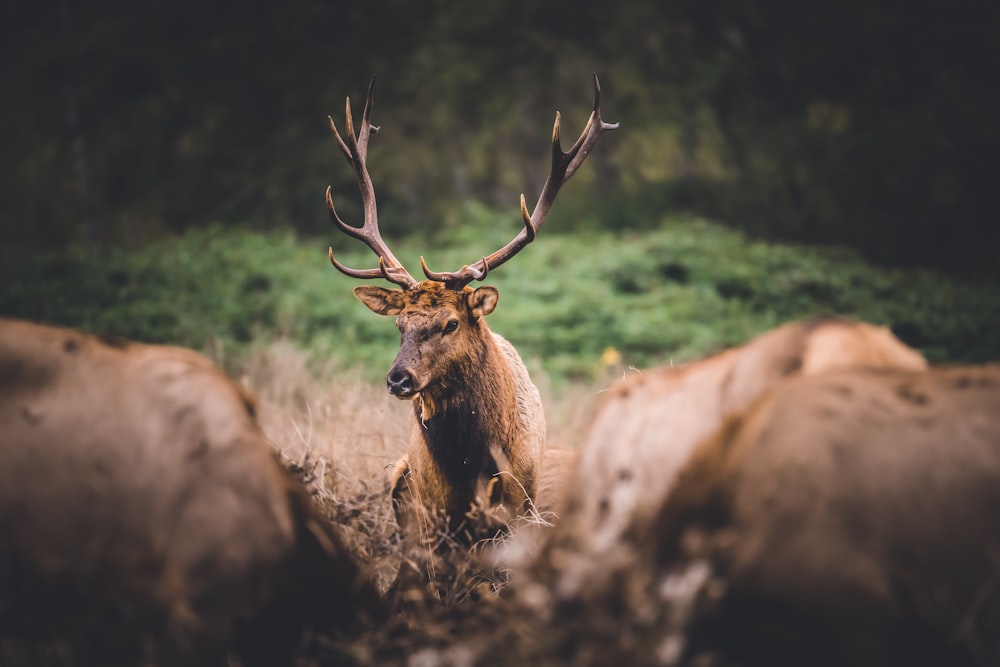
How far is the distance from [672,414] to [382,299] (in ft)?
9.75

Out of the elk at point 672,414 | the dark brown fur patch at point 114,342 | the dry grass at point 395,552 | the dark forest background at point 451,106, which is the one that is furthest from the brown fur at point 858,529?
the dark forest background at point 451,106

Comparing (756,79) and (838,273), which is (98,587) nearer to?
(838,273)

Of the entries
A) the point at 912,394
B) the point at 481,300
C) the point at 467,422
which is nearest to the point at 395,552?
the point at 467,422

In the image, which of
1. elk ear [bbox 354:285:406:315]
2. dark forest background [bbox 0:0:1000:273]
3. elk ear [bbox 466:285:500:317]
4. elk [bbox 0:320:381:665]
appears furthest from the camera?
dark forest background [bbox 0:0:1000:273]

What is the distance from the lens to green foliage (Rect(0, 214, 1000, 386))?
11.1 metres

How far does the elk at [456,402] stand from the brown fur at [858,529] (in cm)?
250

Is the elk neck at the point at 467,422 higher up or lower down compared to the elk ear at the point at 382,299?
lower down

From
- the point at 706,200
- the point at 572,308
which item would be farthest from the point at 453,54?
the point at 572,308

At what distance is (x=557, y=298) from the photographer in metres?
12.9

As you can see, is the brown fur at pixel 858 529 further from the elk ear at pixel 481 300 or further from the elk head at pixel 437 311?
the elk ear at pixel 481 300

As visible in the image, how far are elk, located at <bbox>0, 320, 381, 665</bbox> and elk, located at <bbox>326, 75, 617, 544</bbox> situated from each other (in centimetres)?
206

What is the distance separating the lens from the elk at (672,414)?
2641mm

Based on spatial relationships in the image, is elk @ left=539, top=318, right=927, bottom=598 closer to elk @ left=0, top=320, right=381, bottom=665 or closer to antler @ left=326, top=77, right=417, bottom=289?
elk @ left=0, top=320, right=381, bottom=665

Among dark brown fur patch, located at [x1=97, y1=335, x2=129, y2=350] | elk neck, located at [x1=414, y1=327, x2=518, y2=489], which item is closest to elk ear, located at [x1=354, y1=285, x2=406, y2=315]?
elk neck, located at [x1=414, y1=327, x2=518, y2=489]
